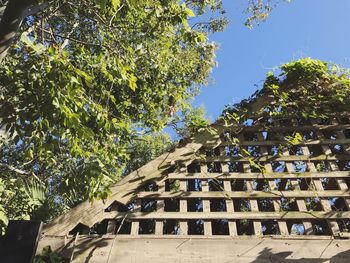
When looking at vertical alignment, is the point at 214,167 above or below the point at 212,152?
below

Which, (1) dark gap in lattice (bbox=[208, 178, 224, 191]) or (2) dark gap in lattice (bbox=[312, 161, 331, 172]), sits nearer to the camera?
(1) dark gap in lattice (bbox=[208, 178, 224, 191])

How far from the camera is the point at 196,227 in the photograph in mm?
3877

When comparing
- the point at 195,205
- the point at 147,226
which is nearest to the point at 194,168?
the point at 195,205

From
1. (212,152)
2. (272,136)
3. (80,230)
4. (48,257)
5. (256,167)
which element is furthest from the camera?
(272,136)

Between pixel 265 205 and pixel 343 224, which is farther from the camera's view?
pixel 265 205

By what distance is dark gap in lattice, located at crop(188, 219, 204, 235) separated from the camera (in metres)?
3.79

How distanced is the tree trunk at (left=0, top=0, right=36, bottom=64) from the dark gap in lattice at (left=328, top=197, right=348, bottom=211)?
337 centimetres

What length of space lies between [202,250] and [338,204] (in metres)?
1.71

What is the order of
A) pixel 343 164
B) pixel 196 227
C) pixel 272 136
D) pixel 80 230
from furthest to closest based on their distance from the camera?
pixel 272 136, pixel 343 164, pixel 196 227, pixel 80 230

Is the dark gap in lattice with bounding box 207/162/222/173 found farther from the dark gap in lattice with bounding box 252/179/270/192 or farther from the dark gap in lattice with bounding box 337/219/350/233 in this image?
the dark gap in lattice with bounding box 337/219/350/233

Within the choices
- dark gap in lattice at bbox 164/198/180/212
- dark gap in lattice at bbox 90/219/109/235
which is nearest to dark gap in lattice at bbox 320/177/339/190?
dark gap in lattice at bbox 164/198/180/212

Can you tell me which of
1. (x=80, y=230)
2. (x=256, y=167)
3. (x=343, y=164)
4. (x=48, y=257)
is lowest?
(x=48, y=257)

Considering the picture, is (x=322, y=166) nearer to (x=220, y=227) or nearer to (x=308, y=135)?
(x=308, y=135)

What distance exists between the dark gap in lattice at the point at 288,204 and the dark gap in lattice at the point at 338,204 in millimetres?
378
